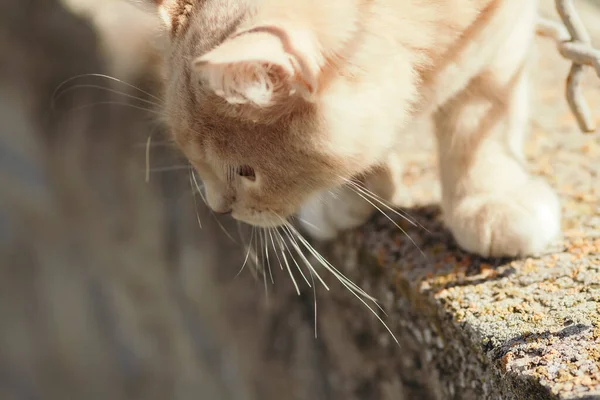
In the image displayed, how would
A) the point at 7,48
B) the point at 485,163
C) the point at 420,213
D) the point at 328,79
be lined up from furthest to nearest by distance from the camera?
the point at 7,48
the point at 420,213
the point at 485,163
the point at 328,79

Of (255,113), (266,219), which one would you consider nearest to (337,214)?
(266,219)

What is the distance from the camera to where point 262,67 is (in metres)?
0.71

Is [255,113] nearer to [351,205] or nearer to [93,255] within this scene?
[351,205]

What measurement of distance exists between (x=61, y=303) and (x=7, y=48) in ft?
2.81

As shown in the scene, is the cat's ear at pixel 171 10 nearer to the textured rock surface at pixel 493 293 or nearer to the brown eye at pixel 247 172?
the brown eye at pixel 247 172

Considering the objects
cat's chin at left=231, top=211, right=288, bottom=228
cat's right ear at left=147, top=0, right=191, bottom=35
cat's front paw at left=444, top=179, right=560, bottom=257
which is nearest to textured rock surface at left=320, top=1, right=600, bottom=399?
cat's front paw at left=444, top=179, right=560, bottom=257

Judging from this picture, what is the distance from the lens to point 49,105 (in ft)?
6.30

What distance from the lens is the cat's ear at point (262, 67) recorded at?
2.20ft

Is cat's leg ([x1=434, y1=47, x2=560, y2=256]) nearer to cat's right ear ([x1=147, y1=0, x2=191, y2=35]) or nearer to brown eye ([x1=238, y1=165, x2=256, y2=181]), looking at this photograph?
brown eye ([x1=238, y1=165, x2=256, y2=181])

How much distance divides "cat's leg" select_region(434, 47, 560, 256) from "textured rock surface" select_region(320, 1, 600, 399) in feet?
0.15

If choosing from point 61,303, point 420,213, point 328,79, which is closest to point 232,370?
point 61,303

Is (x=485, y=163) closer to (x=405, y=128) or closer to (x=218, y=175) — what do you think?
(x=405, y=128)

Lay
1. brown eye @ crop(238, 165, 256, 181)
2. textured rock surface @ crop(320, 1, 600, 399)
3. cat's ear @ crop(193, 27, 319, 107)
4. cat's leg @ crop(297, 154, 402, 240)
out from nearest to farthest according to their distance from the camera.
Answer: cat's ear @ crop(193, 27, 319, 107) → textured rock surface @ crop(320, 1, 600, 399) → brown eye @ crop(238, 165, 256, 181) → cat's leg @ crop(297, 154, 402, 240)

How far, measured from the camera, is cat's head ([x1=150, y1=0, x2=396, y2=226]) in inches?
28.0
